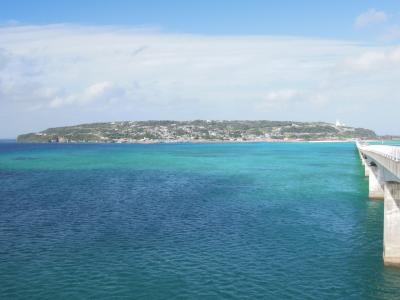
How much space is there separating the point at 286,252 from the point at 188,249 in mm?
9419

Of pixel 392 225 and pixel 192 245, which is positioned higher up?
pixel 392 225

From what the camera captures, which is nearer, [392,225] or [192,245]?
[392,225]

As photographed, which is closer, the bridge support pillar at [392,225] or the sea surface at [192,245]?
the sea surface at [192,245]

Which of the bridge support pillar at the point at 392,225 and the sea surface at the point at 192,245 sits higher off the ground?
the bridge support pillar at the point at 392,225

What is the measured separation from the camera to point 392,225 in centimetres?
3900

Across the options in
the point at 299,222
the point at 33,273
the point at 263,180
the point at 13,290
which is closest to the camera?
the point at 13,290

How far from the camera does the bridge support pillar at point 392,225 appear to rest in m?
38.8

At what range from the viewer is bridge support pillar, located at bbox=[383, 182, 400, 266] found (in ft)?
127

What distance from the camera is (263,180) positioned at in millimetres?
107312

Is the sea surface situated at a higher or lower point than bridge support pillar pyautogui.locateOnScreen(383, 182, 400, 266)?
lower

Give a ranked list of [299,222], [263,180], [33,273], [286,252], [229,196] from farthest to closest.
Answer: [263,180] → [229,196] → [299,222] → [286,252] → [33,273]

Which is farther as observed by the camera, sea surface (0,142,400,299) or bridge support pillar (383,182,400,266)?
bridge support pillar (383,182,400,266)

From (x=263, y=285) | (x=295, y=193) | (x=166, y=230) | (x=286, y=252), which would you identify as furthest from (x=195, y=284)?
(x=295, y=193)

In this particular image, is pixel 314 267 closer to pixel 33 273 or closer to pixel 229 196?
pixel 33 273
